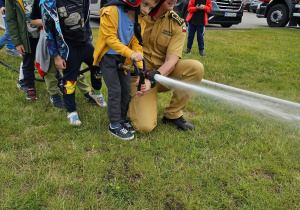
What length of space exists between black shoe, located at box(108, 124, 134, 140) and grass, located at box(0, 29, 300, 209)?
0.07 meters

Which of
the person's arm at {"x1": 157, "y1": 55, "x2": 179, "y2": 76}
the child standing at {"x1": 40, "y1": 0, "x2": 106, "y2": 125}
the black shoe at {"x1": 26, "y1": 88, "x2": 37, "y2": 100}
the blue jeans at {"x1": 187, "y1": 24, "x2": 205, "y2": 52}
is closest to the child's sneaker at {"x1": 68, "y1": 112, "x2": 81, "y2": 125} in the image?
the child standing at {"x1": 40, "y1": 0, "x2": 106, "y2": 125}

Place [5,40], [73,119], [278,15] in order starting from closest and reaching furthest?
1. [73,119]
2. [5,40]
3. [278,15]

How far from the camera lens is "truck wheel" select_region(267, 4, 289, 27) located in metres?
13.1

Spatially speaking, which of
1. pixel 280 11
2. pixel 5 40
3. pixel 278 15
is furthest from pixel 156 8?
pixel 278 15

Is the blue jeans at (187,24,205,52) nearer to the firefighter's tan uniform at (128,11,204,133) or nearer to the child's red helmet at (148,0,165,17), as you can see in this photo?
the firefighter's tan uniform at (128,11,204,133)

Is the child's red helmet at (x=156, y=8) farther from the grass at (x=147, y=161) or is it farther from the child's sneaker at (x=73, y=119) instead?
the child's sneaker at (x=73, y=119)

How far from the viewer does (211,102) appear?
4.18 meters

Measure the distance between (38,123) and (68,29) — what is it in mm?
1215

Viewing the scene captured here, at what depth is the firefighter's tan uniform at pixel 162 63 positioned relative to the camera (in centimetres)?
315

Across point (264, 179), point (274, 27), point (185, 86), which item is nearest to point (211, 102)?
point (185, 86)

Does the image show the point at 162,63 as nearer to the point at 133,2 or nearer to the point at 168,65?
the point at 168,65

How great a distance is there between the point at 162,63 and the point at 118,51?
88cm

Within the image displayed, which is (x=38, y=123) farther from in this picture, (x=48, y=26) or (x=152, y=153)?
(x=152, y=153)

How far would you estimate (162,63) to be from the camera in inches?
132
